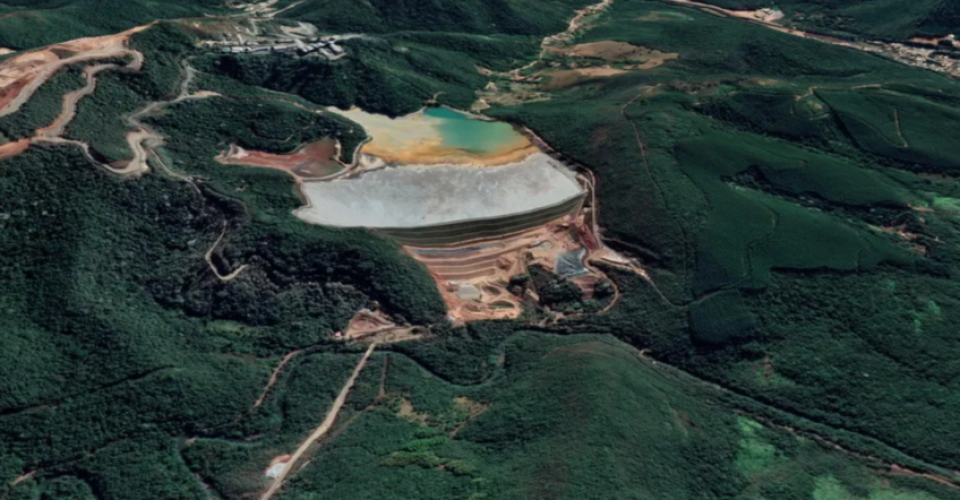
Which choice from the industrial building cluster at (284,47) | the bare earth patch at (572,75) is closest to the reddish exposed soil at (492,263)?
the bare earth patch at (572,75)

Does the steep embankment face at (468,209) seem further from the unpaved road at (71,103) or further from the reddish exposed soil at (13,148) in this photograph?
the reddish exposed soil at (13,148)

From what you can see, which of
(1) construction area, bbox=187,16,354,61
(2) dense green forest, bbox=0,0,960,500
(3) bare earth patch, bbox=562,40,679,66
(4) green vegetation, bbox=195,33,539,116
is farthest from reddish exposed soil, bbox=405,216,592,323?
(3) bare earth patch, bbox=562,40,679,66

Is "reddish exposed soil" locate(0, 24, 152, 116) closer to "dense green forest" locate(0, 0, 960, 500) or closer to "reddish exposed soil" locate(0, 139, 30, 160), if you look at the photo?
"dense green forest" locate(0, 0, 960, 500)

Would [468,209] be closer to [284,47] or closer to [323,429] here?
[323,429]

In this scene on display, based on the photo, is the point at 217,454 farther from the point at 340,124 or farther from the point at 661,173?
the point at 661,173

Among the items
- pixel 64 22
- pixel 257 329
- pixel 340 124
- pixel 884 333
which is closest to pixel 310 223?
pixel 257 329
